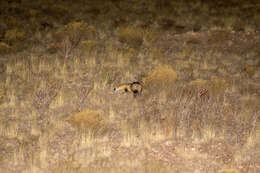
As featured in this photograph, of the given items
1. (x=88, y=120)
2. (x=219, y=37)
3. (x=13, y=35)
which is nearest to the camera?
(x=88, y=120)

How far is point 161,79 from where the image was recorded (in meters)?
10.0

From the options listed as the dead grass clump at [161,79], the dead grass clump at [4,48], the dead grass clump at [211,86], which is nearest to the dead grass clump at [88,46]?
the dead grass clump at [4,48]

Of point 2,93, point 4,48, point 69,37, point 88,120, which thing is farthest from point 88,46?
point 88,120

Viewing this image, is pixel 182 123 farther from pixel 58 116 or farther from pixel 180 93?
pixel 58 116

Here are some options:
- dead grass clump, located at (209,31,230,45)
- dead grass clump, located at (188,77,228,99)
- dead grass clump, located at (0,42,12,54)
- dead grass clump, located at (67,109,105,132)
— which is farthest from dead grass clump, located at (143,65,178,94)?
dead grass clump, located at (0,42,12,54)

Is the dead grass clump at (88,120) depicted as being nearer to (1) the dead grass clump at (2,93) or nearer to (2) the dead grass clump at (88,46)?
(1) the dead grass clump at (2,93)

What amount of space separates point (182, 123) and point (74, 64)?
4.56 metres

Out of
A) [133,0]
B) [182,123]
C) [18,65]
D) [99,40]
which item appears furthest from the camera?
[133,0]

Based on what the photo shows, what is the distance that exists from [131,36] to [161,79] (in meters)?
4.29

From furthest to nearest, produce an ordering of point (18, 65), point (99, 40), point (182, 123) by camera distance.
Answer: point (99, 40)
point (18, 65)
point (182, 123)

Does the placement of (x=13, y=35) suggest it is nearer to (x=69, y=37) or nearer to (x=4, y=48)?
(x=4, y=48)

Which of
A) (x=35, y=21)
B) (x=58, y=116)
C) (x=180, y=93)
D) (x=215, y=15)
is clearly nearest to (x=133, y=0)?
(x=215, y=15)

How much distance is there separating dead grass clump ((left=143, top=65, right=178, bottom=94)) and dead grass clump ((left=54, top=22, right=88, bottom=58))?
3338 mm

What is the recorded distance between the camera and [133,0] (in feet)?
65.8
